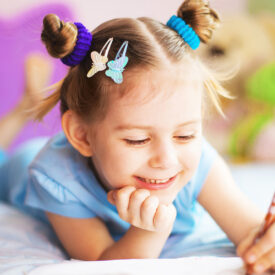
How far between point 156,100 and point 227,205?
13.0 inches

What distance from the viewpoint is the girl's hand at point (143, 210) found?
0.68 meters

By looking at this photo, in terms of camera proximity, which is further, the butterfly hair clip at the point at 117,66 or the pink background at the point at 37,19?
the pink background at the point at 37,19

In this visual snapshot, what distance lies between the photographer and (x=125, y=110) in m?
0.70

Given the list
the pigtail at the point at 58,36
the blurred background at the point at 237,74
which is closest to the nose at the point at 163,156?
the pigtail at the point at 58,36

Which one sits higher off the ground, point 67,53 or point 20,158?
point 67,53

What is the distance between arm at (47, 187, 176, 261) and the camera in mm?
691

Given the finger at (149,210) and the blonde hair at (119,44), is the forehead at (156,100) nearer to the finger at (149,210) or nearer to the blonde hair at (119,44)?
the blonde hair at (119,44)

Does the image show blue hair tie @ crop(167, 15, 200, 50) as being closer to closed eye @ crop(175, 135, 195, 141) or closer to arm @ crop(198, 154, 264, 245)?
closed eye @ crop(175, 135, 195, 141)

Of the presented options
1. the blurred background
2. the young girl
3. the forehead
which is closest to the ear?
the young girl

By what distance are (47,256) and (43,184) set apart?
0.14 meters

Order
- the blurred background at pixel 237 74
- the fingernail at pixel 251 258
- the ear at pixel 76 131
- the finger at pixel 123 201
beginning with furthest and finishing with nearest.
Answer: the blurred background at pixel 237 74
the ear at pixel 76 131
the finger at pixel 123 201
the fingernail at pixel 251 258

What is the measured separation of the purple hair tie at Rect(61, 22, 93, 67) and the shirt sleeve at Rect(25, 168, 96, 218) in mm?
260

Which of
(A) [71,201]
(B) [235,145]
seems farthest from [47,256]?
(B) [235,145]

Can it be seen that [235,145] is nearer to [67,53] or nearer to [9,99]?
[9,99]
